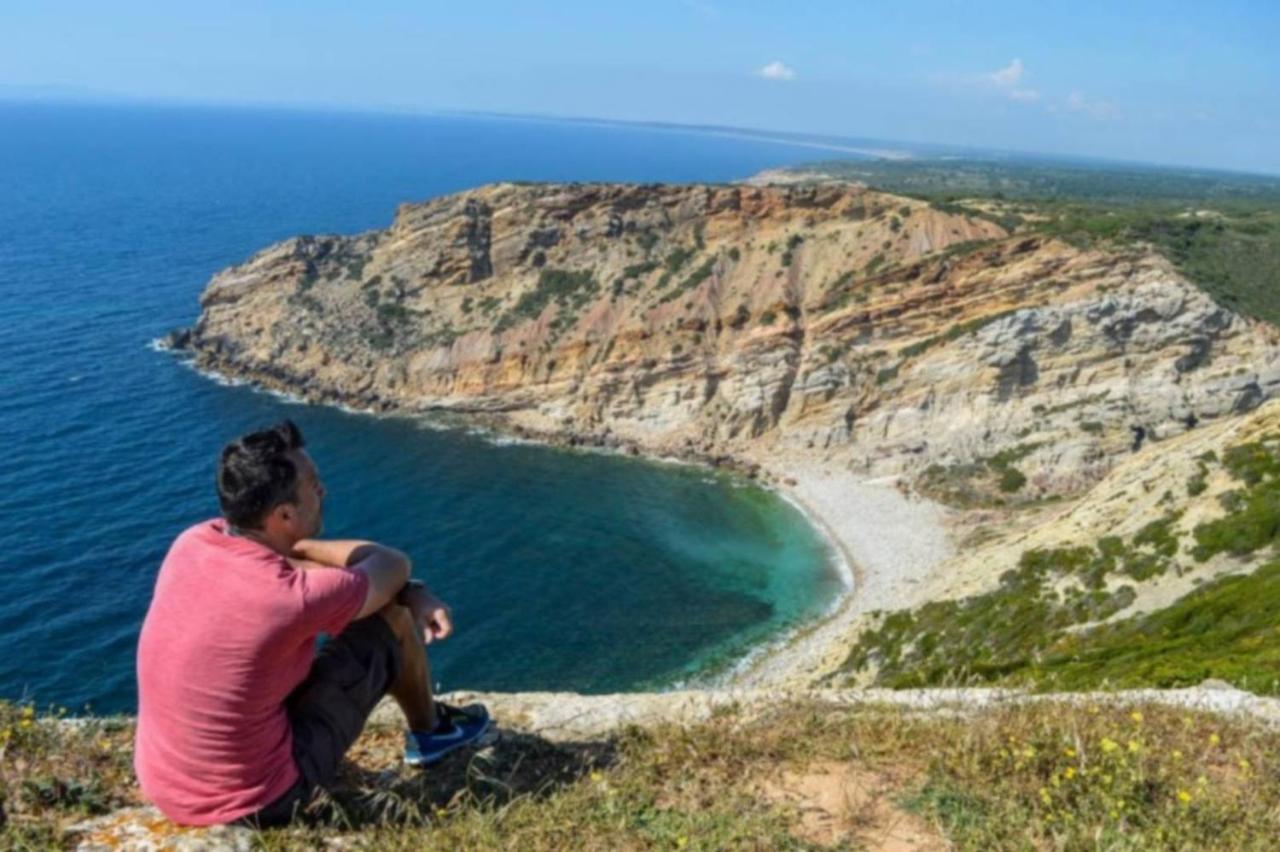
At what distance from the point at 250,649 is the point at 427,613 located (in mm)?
1231

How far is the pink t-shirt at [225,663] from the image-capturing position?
181 inches

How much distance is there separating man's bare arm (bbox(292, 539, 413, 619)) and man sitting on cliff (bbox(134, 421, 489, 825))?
0.01m

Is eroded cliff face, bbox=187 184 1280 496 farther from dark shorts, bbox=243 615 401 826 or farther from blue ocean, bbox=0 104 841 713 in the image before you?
dark shorts, bbox=243 615 401 826

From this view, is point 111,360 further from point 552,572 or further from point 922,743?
point 922,743

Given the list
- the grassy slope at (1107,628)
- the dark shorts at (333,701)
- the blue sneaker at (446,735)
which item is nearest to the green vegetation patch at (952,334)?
the grassy slope at (1107,628)

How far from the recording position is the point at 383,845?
15.8 feet

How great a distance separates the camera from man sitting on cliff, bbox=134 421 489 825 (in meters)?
4.62

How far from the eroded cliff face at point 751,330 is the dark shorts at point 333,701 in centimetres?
5061

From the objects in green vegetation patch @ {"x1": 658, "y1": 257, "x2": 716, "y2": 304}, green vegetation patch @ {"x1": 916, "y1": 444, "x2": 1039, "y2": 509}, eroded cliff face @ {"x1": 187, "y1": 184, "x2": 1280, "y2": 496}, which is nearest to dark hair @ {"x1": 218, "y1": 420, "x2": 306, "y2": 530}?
green vegetation patch @ {"x1": 916, "y1": 444, "x2": 1039, "y2": 509}

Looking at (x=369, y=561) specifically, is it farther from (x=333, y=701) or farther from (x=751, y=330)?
(x=751, y=330)

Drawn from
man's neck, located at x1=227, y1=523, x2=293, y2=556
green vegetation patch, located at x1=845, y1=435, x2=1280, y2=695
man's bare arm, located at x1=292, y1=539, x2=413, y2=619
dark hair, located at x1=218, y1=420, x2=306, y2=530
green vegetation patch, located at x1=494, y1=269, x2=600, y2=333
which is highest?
dark hair, located at x1=218, y1=420, x2=306, y2=530

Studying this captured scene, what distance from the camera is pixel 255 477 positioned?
189 inches

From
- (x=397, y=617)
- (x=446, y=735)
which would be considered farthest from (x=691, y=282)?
(x=397, y=617)

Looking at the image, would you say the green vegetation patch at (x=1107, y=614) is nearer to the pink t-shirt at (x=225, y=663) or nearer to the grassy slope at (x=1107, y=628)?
the grassy slope at (x=1107, y=628)
